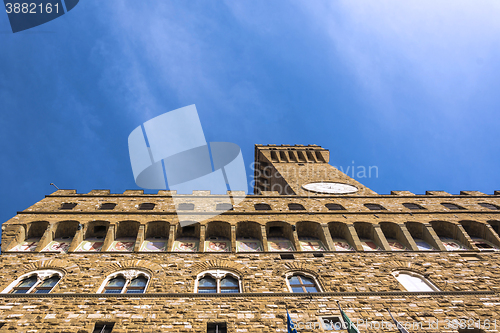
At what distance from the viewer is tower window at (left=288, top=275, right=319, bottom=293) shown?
39.0ft

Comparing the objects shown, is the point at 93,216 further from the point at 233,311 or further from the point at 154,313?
the point at 233,311

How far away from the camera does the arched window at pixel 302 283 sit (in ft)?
39.0

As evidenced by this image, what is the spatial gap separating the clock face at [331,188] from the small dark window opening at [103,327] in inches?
629

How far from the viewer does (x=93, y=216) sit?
1578 centimetres

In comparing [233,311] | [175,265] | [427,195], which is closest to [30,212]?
[175,265]

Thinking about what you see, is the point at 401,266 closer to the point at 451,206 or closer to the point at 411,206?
the point at 411,206

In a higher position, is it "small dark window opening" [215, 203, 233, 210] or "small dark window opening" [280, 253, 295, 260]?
"small dark window opening" [215, 203, 233, 210]

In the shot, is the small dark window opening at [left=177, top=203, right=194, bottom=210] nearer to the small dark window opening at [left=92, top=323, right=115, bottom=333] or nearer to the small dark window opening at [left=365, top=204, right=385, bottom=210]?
the small dark window opening at [left=92, top=323, right=115, bottom=333]

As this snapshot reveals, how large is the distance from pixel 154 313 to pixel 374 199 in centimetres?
1401

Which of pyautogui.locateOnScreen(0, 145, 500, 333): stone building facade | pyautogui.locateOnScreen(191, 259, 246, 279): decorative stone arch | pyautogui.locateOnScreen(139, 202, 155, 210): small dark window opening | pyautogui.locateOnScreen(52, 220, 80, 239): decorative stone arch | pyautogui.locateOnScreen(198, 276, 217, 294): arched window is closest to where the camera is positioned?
pyautogui.locateOnScreen(0, 145, 500, 333): stone building facade

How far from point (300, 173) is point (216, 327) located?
20159mm

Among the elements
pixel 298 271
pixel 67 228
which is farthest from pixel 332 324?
pixel 67 228

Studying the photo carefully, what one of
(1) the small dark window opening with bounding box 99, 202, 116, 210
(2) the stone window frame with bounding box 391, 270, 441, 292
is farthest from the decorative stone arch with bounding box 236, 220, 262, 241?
(1) the small dark window opening with bounding box 99, 202, 116, 210

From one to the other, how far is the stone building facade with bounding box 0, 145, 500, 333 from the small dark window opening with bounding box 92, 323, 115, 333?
0.03 metres
